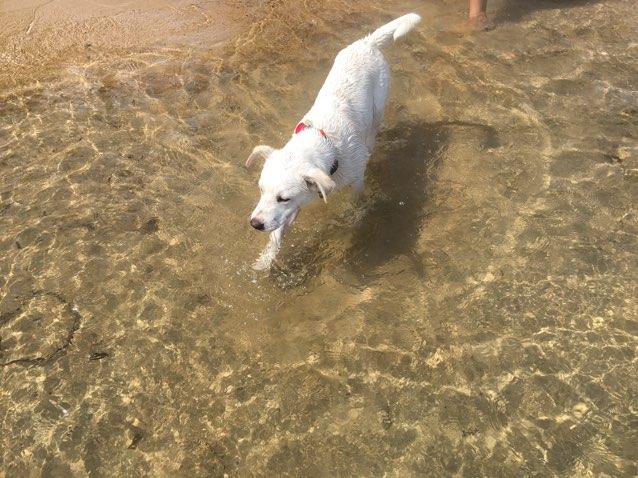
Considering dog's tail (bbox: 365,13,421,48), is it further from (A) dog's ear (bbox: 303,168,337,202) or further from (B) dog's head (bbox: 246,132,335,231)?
(A) dog's ear (bbox: 303,168,337,202)

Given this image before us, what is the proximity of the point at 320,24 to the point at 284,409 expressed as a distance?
5905 millimetres

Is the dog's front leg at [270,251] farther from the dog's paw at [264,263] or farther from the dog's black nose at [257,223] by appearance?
the dog's black nose at [257,223]

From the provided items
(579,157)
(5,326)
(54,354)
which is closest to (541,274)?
(579,157)

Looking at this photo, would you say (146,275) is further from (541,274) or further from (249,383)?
(541,274)

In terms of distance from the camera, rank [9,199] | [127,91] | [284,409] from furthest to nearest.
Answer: [127,91] < [9,199] < [284,409]

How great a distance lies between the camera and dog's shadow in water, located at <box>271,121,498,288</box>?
449cm

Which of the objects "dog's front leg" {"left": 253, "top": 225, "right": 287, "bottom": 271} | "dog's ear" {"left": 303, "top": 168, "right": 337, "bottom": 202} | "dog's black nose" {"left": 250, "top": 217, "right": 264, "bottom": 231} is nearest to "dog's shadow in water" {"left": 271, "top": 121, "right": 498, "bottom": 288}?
"dog's front leg" {"left": 253, "top": 225, "right": 287, "bottom": 271}

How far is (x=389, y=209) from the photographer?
4957mm

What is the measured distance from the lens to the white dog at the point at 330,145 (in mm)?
3816

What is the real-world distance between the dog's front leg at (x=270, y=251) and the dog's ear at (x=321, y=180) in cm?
60

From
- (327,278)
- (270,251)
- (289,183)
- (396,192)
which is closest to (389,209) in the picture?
(396,192)

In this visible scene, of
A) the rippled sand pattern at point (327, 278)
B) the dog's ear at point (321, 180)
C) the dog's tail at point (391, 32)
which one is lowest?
the rippled sand pattern at point (327, 278)

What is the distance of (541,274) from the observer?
13.9ft

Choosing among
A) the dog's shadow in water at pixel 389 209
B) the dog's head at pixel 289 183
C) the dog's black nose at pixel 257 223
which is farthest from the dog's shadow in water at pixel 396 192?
the dog's black nose at pixel 257 223
